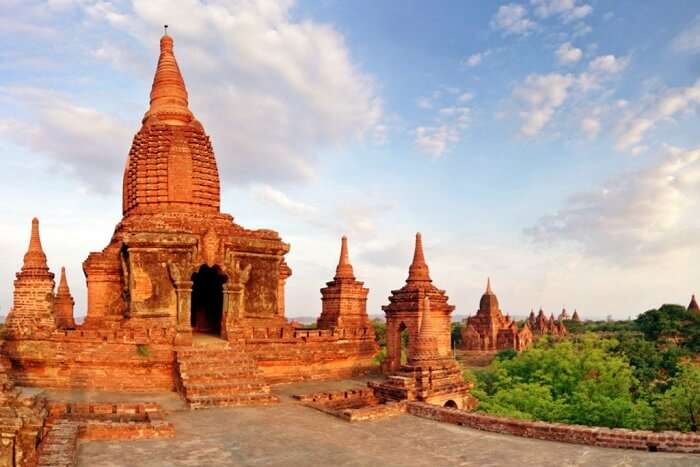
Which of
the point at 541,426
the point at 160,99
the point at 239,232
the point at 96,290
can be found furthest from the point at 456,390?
the point at 160,99

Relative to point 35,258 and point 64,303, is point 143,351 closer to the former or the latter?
point 35,258

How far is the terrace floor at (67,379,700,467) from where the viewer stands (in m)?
10.5

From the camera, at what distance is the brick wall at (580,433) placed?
36.5 ft

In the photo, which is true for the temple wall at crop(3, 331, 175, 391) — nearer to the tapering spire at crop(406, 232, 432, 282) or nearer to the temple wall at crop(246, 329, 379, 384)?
the temple wall at crop(246, 329, 379, 384)

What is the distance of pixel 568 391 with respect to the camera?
98.6 ft

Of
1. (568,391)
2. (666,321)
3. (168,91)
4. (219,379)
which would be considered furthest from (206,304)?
(666,321)

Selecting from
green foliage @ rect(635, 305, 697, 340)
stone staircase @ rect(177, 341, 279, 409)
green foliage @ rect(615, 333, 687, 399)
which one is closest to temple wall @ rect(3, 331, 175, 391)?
stone staircase @ rect(177, 341, 279, 409)

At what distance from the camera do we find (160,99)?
2548 cm

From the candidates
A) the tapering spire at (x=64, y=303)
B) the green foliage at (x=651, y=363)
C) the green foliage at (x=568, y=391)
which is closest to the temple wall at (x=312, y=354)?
the green foliage at (x=568, y=391)

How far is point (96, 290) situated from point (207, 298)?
4.34 metres

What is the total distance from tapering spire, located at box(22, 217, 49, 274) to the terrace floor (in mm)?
10148

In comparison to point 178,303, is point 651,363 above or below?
below

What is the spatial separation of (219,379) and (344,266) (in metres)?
12.5

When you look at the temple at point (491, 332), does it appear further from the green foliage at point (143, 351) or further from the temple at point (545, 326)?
the green foliage at point (143, 351)
